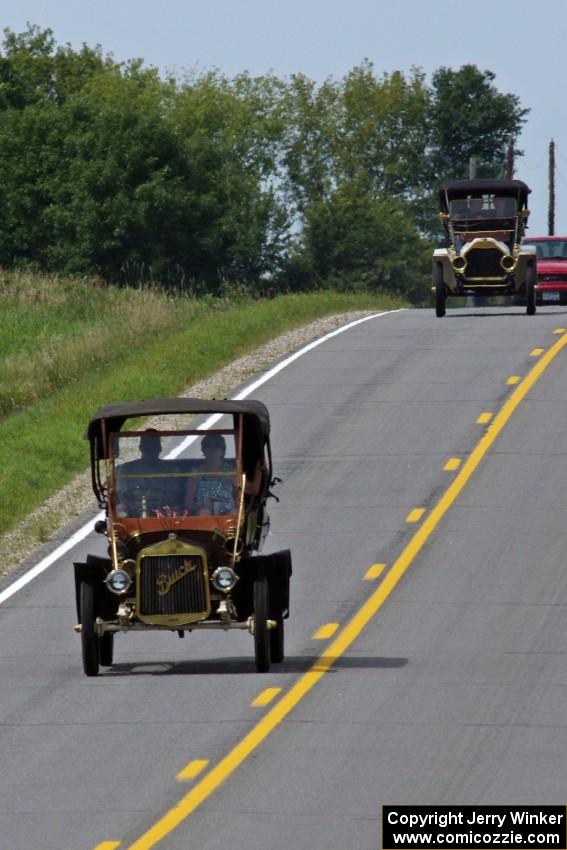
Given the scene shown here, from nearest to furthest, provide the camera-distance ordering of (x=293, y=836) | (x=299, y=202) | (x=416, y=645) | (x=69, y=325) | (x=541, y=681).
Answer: (x=293, y=836), (x=541, y=681), (x=416, y=645), (x=69, y=325), (x=299, y=202)

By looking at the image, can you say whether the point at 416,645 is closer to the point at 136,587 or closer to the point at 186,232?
the point at 136,587

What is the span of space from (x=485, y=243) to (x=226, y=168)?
71065mm

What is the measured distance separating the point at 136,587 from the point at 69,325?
30659mm

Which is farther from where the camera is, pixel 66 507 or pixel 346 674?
pixel 66 507

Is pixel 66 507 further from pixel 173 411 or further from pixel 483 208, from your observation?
pixel 483 208

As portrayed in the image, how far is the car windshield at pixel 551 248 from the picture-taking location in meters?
48.5

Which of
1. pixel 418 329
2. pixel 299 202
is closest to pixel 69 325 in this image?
pixel 418 329

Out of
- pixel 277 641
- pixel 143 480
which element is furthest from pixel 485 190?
pixel 277 641

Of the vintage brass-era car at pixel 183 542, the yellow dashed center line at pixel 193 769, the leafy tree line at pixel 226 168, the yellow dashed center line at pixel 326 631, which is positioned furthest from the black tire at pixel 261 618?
the leafy tree line at pixel 226 168

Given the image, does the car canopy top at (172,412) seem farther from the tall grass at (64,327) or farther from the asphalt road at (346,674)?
the tall grass at (64,327)

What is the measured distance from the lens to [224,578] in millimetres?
15695

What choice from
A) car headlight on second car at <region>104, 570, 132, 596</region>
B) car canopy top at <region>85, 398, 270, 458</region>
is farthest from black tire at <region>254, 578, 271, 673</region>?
car canopy top at <region>85, 398, 270, 458</region>

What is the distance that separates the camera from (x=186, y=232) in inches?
3241

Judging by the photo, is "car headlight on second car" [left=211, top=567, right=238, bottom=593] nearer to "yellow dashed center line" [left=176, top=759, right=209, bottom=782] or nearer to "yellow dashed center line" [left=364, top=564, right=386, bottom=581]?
"yellow dashed center line" [left=176, top=759, right=209, bottom=782]
